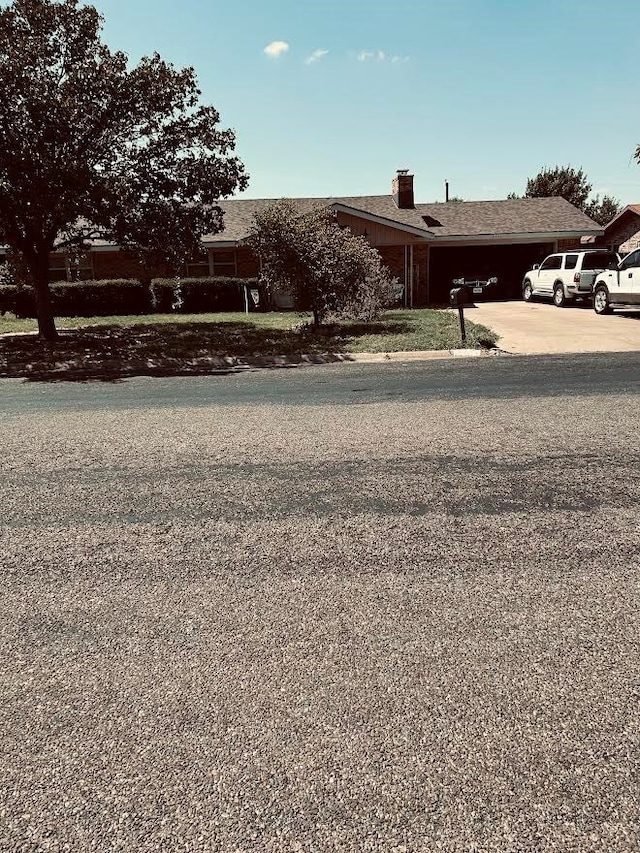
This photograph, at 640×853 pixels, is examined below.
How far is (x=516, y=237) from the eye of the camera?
27844 millimetres

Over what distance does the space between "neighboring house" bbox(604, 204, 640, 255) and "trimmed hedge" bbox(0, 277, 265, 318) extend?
1706cm

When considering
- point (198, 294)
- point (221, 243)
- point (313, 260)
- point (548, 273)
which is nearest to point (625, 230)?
point (548, 273)

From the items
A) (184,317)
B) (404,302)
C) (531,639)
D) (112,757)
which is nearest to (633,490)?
(531,639)

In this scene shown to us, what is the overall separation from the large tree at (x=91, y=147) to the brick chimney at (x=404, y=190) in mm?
15707

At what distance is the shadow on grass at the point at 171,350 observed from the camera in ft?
40.1

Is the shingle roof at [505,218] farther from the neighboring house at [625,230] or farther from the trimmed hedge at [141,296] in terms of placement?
the trimmed hedge at [141,296]

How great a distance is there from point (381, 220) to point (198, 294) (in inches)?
298

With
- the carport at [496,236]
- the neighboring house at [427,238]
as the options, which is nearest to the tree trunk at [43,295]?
the neighboring house at [427,238]

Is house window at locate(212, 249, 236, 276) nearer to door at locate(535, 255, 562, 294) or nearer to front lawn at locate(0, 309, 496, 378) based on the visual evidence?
front lawn at locate(0, 309, 496, 378)

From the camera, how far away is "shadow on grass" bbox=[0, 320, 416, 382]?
12.2 m

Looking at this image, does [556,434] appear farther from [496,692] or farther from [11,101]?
[11,101]

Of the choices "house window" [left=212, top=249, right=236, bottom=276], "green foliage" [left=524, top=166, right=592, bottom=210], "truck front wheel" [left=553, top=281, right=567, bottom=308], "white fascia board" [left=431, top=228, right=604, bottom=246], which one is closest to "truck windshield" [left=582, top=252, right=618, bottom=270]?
"truck front wheel" [left=553, top=281, right=567, bottom=308]

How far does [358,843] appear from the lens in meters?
1.94

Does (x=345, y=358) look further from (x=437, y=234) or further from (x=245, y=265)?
(x=437, y=234)
